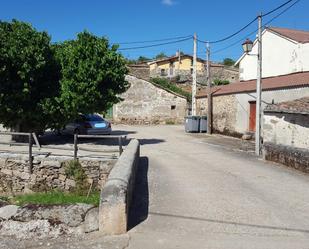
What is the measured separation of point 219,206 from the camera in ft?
24.2

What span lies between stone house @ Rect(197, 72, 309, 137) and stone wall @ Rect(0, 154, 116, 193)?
30.3 ft

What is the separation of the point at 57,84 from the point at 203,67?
43.9 metres

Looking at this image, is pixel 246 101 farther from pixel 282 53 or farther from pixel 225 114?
pixel 282 53

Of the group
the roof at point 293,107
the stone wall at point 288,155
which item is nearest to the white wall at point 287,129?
the roof at point 293,107

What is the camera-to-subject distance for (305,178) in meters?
10.5

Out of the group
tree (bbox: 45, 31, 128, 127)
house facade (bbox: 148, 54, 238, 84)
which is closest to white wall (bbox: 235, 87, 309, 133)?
tree (bbox: 45, 31, 128, 127)

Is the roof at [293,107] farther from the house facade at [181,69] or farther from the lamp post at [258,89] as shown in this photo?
the house facade at [181,69]

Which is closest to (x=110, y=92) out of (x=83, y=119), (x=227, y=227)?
(x=83, y=119)

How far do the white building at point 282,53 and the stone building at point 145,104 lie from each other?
11.5m

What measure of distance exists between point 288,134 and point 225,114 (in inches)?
457

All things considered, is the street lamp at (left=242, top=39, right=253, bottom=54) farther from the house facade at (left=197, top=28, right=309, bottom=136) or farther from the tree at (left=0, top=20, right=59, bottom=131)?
the tree at (left=0, top=20, right=59, bottom=131)

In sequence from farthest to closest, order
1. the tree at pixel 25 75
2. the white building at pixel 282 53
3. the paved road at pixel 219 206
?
1. the white building at pixel 282 53
2. the tree at pixel 25 75
3. the paved road at pixel 219 206

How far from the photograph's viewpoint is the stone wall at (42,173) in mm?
12359

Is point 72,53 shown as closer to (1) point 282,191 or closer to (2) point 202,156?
(2) point 202,156
